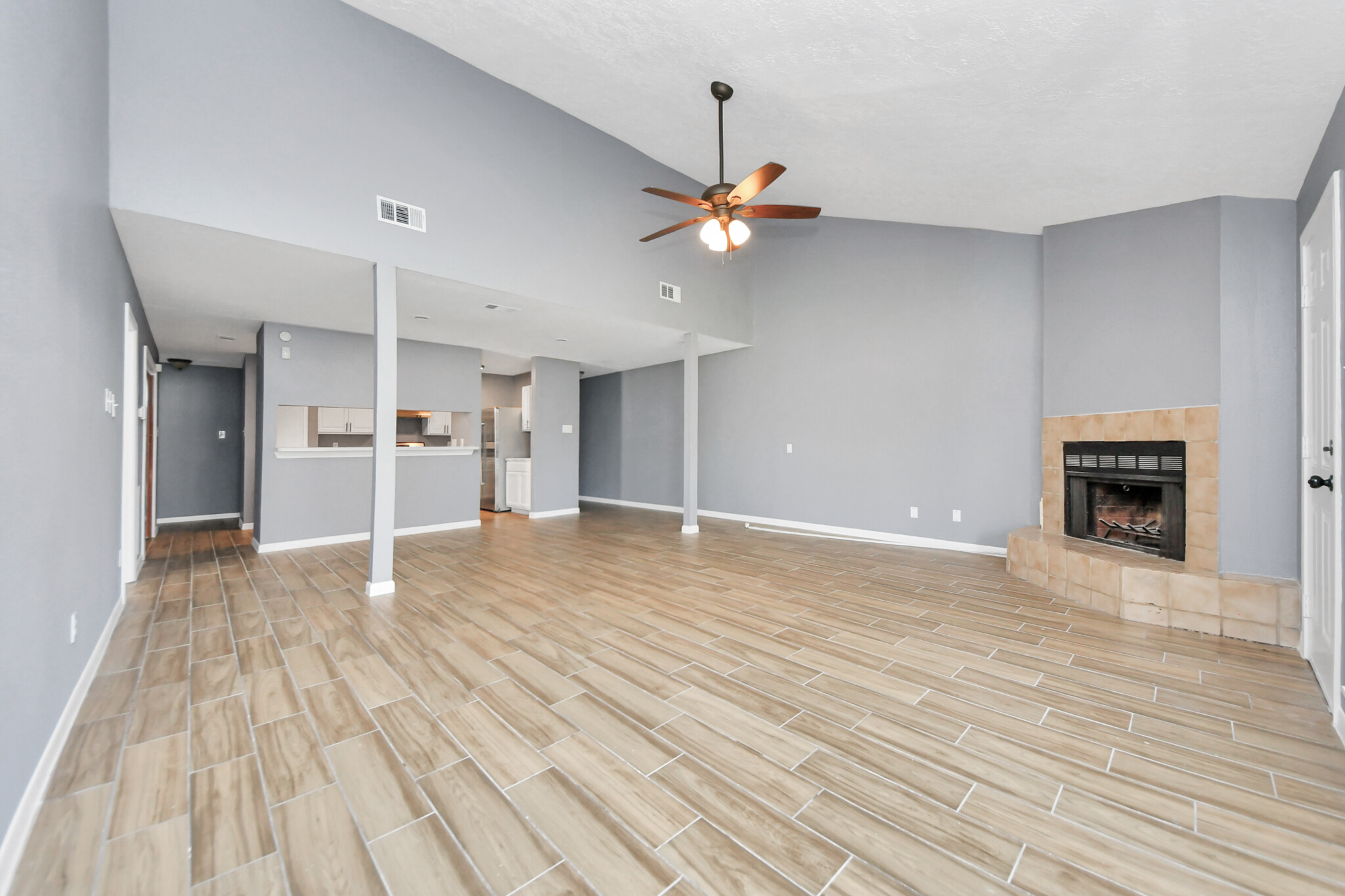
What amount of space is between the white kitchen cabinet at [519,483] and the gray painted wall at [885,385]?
278 cm

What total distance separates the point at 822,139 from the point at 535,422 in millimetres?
5413

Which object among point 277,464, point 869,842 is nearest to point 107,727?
point 869,842

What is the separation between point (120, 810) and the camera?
1.61 meters

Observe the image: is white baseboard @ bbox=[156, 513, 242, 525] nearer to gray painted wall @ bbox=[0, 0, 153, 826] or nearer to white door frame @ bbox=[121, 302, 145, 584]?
white door frame @ bbox=[121, 302, 145, 584]

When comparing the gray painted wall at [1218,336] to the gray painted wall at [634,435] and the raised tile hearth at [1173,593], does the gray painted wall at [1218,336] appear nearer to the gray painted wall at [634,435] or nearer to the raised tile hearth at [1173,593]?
the raised tile hearth at [1173,593]

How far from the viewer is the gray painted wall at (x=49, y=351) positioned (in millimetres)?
1528

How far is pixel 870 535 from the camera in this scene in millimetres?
6184

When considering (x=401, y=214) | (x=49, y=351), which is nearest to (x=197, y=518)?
(x=401, y=214)

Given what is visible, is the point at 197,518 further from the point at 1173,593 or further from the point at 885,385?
the point at 1173,593

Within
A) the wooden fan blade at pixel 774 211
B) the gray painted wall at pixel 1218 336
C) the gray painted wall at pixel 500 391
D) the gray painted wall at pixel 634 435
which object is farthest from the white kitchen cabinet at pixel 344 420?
the gray painted wall at pixel 1218 336

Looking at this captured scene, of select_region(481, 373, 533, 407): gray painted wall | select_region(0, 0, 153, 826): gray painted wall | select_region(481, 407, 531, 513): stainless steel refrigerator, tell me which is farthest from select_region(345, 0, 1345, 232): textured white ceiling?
select_region(481, 373, 533, 407): gray painted wall

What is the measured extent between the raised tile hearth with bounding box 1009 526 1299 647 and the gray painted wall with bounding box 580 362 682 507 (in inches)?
219

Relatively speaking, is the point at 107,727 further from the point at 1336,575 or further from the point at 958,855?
the point at 1336,575

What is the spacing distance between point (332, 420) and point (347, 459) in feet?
4.34
